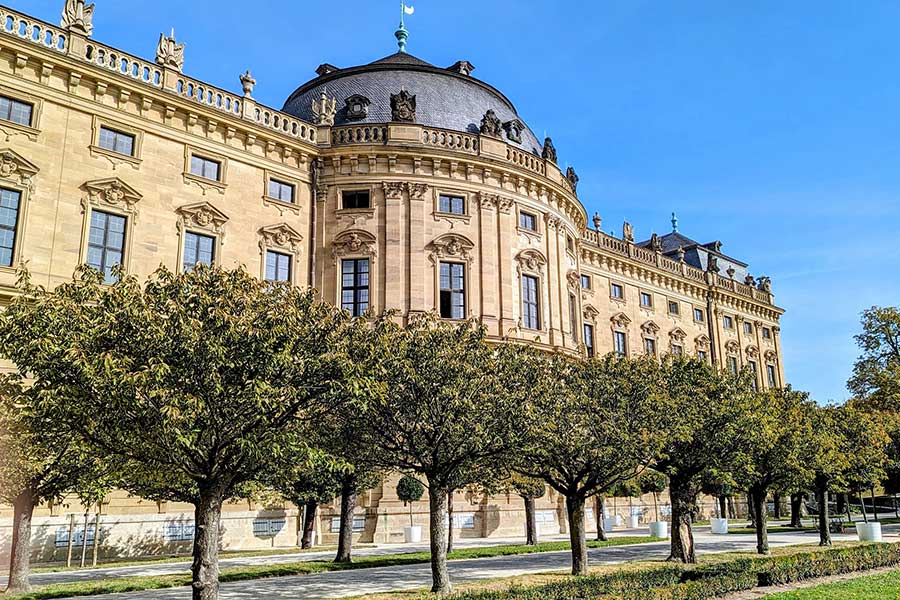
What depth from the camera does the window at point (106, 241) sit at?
28109 mm

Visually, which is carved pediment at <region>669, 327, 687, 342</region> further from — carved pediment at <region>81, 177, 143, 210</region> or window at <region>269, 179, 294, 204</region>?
carved pediment at <region>81, 177, 143, 210</region>

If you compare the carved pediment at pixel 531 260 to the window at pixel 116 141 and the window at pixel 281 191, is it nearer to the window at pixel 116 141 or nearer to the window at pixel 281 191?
the window at pixel 281 191

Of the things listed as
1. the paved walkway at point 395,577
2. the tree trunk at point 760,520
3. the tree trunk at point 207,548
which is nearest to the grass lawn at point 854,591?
the tree trunk at point 760,520

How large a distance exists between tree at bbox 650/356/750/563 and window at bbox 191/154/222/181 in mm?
21049

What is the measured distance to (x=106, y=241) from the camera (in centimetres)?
2856

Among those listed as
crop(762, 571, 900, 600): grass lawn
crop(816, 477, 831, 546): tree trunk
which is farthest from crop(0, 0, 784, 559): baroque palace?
crop(816, 477, 831, 546): tree trunk

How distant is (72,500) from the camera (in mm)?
25500

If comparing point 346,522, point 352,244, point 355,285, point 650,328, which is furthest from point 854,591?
point 650,328

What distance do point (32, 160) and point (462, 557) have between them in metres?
21.2

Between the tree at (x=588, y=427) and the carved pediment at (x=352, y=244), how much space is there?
1650 centimetres

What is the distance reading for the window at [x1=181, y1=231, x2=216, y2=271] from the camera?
3083 cm

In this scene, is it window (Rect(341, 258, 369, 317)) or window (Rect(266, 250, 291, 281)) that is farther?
window (Rect(341, 258, 369, 317))

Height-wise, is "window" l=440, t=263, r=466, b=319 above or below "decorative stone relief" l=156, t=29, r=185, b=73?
below

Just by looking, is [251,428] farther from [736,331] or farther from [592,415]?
[736,331]
